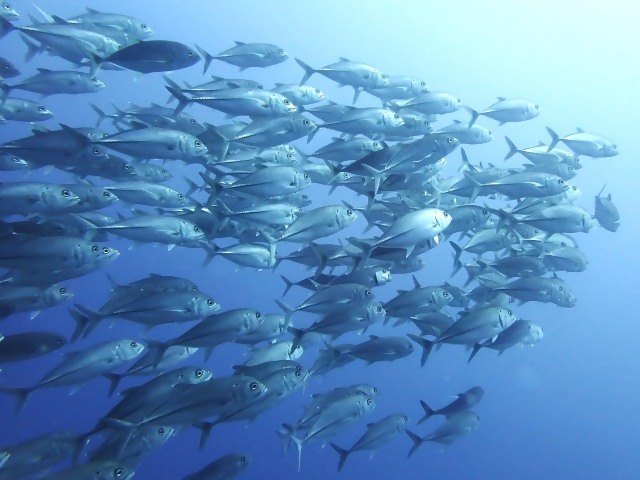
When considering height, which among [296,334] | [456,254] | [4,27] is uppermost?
[4,27]

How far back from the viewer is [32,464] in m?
3.91

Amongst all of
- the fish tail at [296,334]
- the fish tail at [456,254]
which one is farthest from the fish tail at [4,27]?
the fish tail at [456,254]

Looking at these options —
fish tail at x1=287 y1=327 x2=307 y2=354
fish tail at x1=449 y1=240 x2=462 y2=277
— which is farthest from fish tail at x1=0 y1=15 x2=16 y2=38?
fish tail at x1=449 y1=240 x2=462 y2=277

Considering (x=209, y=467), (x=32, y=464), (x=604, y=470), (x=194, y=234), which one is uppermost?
(x=194, y=234)

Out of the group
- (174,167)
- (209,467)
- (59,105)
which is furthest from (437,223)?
(59,105)

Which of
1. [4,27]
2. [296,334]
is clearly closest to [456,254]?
[296,334]

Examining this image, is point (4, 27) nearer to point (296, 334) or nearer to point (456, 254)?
point (296, 334)

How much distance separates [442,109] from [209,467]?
5059 millimetres

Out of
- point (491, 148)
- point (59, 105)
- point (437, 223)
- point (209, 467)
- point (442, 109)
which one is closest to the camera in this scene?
point (437, 223)

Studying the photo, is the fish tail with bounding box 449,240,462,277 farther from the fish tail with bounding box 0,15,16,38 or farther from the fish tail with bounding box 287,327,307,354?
the fish tail with bounding box 0,15,16,38

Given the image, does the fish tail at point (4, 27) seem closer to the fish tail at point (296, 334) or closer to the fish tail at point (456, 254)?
the fish tail at point (296, 334)

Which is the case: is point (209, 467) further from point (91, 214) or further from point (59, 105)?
point (59, 105)

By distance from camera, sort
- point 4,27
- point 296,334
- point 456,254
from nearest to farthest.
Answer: point 296,334
point 4,27
point 456,254

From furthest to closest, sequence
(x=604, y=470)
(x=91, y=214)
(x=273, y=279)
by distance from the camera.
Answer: (x=273, y=279) → (x=604, y=470) → (x=91, y=214)
